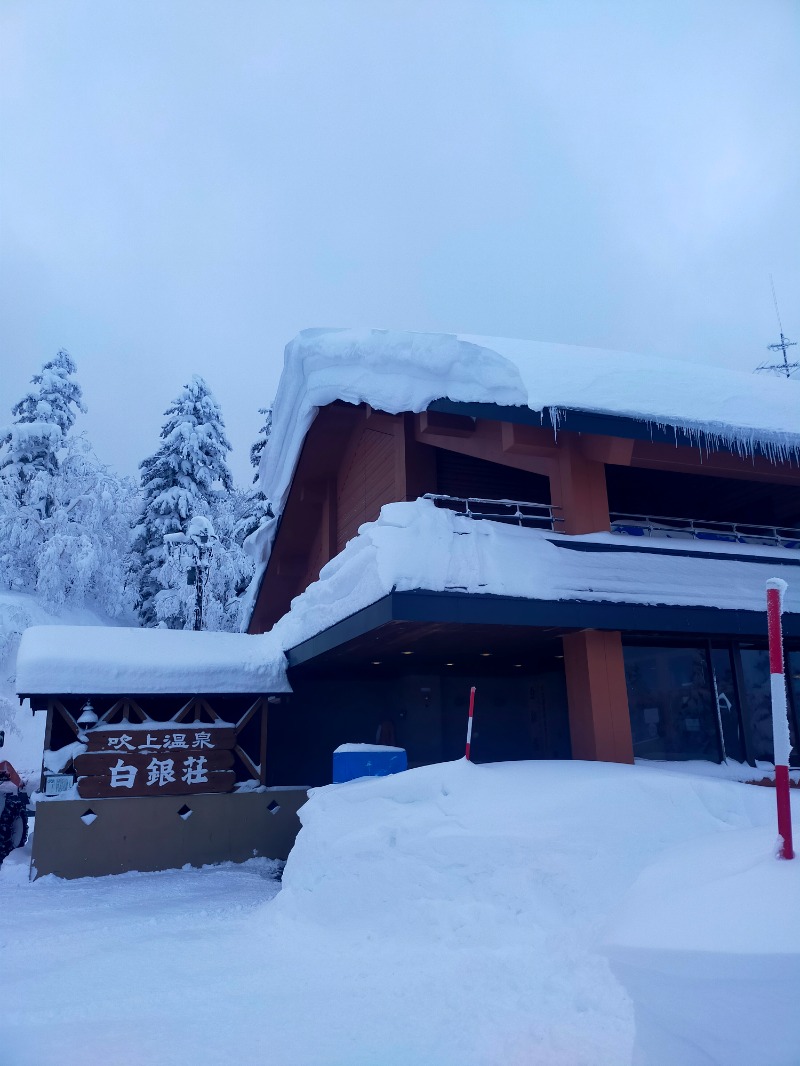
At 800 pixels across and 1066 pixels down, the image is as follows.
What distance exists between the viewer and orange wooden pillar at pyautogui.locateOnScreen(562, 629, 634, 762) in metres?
9.05

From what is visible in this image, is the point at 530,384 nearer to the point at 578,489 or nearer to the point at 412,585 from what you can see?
the point at 578,489

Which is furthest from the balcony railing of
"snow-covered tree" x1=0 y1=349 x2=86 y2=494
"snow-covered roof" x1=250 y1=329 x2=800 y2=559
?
"snow-covered tree" x1=0 y1=349 x2=86 y2=494

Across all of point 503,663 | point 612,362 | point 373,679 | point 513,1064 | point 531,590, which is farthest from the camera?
point 373,679

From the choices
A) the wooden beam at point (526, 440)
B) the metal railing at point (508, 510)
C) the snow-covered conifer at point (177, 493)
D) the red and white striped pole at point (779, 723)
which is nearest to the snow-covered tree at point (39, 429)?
the snow-covered conifer at point (177, 493)

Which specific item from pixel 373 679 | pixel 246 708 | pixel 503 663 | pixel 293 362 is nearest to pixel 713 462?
pixel 503 663

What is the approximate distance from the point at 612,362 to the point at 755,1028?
33.5 feet

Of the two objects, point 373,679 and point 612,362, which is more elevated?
point 612,362

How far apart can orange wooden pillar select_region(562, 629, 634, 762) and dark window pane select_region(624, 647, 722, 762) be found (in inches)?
14.3

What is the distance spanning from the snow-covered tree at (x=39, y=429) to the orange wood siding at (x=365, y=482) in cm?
2437

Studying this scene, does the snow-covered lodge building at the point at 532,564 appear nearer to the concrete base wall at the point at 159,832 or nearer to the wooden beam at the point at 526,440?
the wooden beam at the point at 526,440

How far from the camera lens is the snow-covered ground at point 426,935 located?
394 centimetres

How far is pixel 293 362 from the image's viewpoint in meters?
12.1

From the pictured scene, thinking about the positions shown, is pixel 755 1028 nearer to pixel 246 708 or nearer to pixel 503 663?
pixel 503 663

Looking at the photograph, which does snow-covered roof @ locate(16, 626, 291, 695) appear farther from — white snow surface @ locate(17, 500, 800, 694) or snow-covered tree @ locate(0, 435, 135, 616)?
snow-covered tree @ locate(0, 435, 135, 616)
